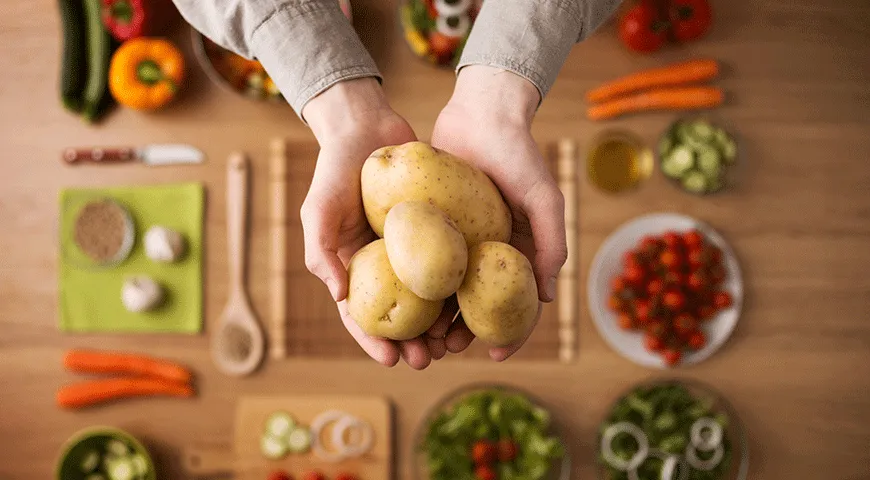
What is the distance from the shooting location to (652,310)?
1519 mm

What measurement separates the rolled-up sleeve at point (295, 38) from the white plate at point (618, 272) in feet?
2.75

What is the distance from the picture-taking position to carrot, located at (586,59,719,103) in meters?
1.55

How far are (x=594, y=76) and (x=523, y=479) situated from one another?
3.31 ft

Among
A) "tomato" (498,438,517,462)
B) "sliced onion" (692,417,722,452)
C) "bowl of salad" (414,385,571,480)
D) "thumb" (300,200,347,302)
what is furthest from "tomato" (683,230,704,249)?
"thumb" (300,200,347,302)

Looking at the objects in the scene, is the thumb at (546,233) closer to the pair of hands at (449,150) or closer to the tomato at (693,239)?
the pair of hands at (449,150)

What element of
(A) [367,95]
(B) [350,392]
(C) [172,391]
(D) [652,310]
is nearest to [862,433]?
(D) [652,310]

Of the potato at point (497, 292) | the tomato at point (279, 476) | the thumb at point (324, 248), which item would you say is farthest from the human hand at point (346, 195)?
the tomato at point (279, 476)

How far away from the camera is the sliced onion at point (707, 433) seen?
60.1 inches

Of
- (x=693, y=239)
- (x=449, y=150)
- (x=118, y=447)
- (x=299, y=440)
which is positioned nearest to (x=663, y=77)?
(x=693, y=239)

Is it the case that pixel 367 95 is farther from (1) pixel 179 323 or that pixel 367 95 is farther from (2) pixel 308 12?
(1) pixel 179 323

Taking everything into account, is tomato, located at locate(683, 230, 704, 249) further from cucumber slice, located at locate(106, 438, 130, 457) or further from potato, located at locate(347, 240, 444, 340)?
cucumber slice, located at locate(106, 438, 130, 457)

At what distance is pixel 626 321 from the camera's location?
154cm

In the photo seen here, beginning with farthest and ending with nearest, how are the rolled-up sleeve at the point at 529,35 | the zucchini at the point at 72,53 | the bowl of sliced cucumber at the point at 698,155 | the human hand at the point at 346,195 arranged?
the zucchini at the point at 72,53 → the bowl of sliced cucumber at the point at 698,155 → the rolled-up sleeve at the point at 529,35 → the human hand at the point at 346,195

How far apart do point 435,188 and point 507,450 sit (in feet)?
3.10
